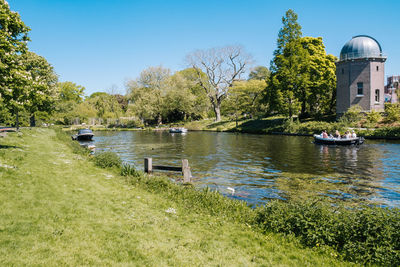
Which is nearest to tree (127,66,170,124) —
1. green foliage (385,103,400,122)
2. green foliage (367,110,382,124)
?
green foliage (367,110,382,124)

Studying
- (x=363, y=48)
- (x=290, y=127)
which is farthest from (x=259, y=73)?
(x=363, y=48)

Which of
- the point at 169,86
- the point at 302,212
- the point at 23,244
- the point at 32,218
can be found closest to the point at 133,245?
the point at 23,244

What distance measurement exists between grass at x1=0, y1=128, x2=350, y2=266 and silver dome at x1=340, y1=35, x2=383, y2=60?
162 ft

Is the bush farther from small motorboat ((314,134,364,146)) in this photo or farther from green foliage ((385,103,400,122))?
green foliage ((385,103,400,122))

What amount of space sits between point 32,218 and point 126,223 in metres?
2.59

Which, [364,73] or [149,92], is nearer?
[364,73]

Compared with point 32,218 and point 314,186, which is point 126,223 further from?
point 314,186

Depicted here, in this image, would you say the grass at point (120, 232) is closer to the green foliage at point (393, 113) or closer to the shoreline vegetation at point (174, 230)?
the shoreline vegetation at point (174, 230)

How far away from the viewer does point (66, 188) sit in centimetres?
1093

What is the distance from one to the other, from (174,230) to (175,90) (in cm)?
7873

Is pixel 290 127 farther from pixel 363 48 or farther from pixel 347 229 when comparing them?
pixel 347 229

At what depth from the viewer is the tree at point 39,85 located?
1645cm

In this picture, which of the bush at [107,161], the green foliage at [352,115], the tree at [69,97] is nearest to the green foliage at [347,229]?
the bush at [107,161]

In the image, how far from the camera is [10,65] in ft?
49.2
